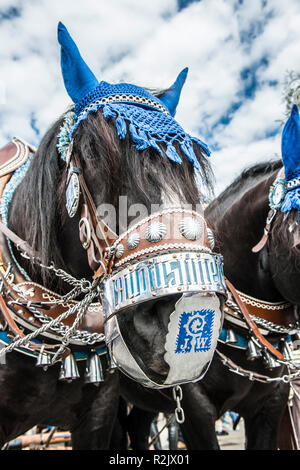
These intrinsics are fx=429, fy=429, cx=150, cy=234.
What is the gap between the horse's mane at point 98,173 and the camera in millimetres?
1235

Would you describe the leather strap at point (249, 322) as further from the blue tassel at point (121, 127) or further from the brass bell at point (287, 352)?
the blue tassel at point (121, 127)

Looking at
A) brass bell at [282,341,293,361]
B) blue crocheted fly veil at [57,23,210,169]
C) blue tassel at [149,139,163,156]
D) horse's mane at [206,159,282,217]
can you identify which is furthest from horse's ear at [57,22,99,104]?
brass bell at [282,341,293,361]

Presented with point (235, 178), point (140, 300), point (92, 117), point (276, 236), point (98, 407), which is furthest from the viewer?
point (235, 178)

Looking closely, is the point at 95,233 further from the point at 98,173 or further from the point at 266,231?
the point at 266,231

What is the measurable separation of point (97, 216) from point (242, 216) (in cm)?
131

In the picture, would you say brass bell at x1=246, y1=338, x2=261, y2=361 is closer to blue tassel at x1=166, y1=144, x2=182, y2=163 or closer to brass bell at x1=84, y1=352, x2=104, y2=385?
brass bell at x1=84, y1=352, x2=104, y2=385

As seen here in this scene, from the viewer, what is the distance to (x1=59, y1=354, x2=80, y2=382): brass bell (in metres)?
1.63

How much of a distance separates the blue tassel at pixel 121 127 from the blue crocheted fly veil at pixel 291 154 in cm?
105

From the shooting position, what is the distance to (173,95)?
179cm

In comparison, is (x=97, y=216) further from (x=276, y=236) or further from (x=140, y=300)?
(x=276, y=236)

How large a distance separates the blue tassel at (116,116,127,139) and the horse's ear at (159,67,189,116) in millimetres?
475

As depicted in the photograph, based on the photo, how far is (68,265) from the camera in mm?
1646
